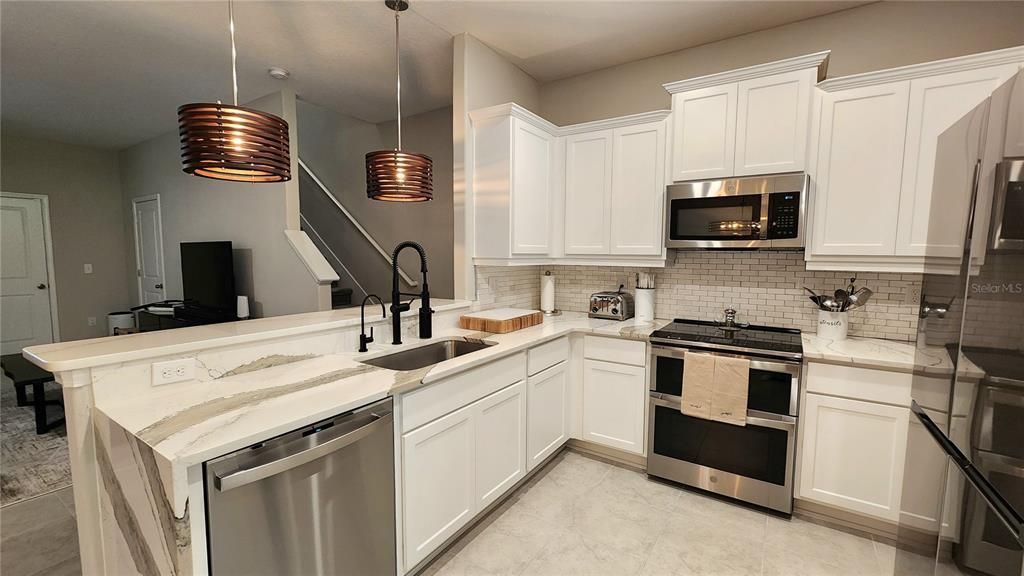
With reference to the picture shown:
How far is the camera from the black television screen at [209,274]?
176 inches

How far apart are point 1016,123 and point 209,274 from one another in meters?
5.75

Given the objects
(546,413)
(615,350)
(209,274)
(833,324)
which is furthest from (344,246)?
(833,324)

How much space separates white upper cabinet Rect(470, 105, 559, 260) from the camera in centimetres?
287

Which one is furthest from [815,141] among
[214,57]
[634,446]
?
[214,57]

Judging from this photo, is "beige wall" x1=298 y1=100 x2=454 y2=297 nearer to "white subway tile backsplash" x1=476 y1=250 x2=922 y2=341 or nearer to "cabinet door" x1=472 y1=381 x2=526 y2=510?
"white subway tile backsplash" x1=476 y1=250 x2=922 y2=341

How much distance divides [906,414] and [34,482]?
16.9 ft

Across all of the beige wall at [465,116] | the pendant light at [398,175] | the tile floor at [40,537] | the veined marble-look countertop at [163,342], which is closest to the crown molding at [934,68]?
the beige wall at [465,116]

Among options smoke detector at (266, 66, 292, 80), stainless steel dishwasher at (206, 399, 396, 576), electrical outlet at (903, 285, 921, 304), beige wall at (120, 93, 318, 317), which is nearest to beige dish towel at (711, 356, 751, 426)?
electrical outlet at (903, 285, 921, 304)

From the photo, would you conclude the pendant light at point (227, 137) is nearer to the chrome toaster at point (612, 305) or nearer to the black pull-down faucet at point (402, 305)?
the black pull-down faucet at point (402, 305)

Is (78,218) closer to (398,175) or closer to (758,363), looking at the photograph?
(398,175)

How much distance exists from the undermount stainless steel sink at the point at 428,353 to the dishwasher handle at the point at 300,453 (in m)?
0.62

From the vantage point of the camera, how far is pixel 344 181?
17.6ft

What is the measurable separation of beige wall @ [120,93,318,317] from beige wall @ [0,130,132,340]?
62 cm

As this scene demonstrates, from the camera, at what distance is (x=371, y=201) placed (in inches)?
201
